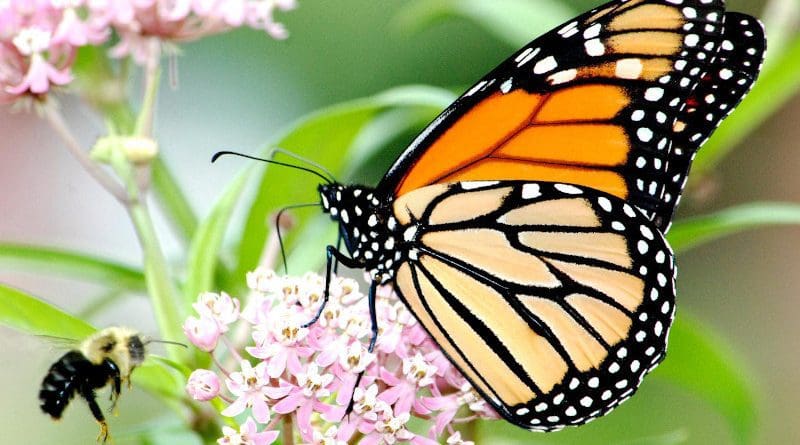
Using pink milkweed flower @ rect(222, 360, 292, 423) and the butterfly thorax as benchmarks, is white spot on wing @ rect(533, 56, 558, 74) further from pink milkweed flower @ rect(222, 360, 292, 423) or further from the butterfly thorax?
pink milkweed flower @ rect(222, 360, 292, 423)

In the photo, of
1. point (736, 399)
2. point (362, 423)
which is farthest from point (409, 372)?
point (736, 399)

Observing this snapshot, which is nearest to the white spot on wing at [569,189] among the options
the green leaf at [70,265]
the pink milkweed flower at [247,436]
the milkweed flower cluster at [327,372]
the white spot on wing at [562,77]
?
the white spot on wing at [562,77]

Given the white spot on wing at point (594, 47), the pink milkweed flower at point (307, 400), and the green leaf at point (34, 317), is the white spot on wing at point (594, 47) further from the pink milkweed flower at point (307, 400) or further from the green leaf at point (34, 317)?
the green leaf at point (34, 317)

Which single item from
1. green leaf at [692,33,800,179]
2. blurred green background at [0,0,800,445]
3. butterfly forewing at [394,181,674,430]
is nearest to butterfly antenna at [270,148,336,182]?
butterfly forewing at [394,181,674,430]

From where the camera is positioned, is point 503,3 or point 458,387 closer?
point 458,387

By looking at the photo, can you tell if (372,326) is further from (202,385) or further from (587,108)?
(587,108)

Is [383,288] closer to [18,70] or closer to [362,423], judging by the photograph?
[362,423]

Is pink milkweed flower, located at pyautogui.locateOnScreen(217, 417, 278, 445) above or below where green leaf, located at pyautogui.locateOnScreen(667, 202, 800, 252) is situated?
below
